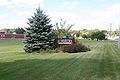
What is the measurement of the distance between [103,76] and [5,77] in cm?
382

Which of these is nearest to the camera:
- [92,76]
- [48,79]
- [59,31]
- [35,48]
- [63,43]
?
[48,79]

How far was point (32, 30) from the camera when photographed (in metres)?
23.3

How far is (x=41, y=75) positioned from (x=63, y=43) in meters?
17.0

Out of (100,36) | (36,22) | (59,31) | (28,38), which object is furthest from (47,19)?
(100,36)

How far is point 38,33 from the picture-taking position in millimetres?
23234

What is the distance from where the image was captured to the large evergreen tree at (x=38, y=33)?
22.8m

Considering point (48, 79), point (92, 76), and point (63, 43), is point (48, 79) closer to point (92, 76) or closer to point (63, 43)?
point (92, 76)

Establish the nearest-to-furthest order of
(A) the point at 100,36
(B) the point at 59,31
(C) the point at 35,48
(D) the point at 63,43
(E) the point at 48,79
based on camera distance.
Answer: (E) the point at 48,79 < (C) the point at 35,48 < (D) the point at 63,43 < (B) the point at 59,31 < (A) the point at 100,36

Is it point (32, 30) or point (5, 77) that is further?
point (32, 30)

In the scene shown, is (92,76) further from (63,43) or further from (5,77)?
(63,43)

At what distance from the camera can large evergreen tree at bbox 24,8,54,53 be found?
74.7 ft

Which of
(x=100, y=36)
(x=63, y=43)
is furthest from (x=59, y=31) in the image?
(x=100, y=36)

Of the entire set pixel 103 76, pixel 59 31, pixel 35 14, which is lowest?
pixel 103 76

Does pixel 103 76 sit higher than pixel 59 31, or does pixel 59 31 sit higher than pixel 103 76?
pixel 59 31
